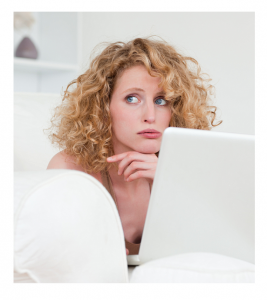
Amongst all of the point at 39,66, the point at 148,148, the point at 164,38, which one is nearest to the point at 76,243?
the point at 148,148

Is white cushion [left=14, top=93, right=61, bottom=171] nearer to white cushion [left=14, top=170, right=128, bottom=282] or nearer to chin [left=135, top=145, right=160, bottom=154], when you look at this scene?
chin [left=135, top=145, right=160, bottom=154]

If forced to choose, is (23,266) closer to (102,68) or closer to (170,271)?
(170,271)

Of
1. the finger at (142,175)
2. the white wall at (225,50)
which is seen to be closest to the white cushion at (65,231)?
the finger at (142,175)

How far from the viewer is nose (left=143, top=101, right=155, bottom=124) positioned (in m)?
0.96

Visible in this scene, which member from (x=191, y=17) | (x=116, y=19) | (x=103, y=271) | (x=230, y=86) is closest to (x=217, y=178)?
(x=103, y=271)

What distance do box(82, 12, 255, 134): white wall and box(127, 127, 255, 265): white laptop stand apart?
1.41 meters

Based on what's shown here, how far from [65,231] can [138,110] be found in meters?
0.60

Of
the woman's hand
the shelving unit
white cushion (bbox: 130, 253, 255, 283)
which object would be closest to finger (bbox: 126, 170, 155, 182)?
the woman's hand

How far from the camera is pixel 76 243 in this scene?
0.47 meters

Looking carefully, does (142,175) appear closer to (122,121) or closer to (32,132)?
(122,121)

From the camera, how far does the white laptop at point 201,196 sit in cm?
51

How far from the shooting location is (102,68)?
1114mm

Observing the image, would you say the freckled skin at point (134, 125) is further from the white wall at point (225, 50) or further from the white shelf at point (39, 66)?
the white shelf at point (39, 66)

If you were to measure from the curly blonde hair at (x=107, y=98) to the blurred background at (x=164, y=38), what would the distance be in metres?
0.84
